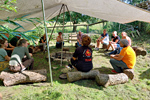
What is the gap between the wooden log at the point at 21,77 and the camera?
2627mm

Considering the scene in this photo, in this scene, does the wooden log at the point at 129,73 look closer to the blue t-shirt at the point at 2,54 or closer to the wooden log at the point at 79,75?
the wooden log at the point at 79,75

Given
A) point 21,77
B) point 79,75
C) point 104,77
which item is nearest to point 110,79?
point 104,77

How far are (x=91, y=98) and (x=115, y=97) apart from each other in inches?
22.5

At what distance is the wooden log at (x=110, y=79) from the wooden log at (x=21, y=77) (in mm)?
1552

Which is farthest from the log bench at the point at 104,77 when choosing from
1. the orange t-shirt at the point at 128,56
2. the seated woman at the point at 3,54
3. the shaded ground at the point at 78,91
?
the seated woman at the point at 3,54

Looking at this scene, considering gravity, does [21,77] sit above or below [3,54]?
below

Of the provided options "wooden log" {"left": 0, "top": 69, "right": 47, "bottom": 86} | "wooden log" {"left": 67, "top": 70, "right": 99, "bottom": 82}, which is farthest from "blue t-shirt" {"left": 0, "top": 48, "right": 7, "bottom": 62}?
"wooden log" {"left": 67, "top": 70, "right": 99, "bottom": 82}

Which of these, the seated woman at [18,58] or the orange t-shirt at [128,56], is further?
the orange t-shirt at [128,56]

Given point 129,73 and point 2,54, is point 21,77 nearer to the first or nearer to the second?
point 2,54

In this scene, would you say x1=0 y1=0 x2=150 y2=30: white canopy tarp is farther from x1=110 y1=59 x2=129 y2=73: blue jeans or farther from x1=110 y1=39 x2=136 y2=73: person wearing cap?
x1=110 y1=59 x2=129 y2=73: blue jeans

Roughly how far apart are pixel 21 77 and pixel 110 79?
7.82ft

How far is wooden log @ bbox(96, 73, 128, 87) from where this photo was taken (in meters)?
2.69

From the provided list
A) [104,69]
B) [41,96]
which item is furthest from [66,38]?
[41,96]

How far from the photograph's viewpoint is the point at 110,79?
274 centimetres
